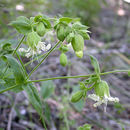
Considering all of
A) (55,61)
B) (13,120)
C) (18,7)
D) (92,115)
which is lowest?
(92,115)

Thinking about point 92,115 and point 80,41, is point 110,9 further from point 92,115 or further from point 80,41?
point 80,41

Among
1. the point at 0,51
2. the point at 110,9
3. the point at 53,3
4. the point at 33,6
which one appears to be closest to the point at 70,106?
the point at 0,51

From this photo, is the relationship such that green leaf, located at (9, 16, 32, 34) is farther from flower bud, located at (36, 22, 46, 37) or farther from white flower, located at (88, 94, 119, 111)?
white flower, located at (88, 94, 119, 111)

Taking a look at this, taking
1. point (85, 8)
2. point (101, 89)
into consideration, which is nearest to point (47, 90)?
point (101, 89)

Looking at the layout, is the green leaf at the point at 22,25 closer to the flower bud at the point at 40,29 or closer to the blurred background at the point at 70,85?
the flower bud at the point at 40,29

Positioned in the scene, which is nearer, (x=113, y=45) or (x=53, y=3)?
(x=113, y=45)

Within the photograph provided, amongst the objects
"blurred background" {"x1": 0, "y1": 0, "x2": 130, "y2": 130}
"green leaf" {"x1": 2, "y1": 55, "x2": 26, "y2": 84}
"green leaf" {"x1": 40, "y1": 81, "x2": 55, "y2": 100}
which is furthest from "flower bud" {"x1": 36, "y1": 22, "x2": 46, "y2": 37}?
"green leaf" {"x1": 40, "y1": 81, "x2": 55, "y2": 100}
